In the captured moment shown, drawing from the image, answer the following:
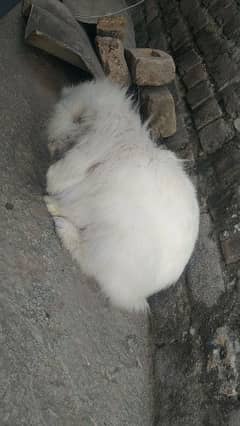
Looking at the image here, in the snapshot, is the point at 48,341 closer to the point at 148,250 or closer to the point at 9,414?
the point at 9,414

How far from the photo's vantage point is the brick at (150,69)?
322 centimetres

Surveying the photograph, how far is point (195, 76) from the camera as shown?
3482mm

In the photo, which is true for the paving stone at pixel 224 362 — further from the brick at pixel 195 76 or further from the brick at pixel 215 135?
the brick at pixel 195 76

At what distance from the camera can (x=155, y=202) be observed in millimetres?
2443

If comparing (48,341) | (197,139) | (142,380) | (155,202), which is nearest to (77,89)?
(197,139)

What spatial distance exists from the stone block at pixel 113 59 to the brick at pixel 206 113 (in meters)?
0.51

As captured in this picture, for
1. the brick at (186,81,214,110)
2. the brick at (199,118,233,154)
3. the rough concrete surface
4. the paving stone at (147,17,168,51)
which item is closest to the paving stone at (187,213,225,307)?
the rough concrete surface

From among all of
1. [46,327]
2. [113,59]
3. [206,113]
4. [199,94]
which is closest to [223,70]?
[199,94]

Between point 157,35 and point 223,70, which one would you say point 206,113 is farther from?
point 157,35

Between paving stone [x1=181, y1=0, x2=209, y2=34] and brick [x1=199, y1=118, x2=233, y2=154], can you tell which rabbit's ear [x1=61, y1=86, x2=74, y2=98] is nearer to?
brick [x1=199, y1=118, x2=233, y2=154]

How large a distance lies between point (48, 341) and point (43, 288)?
10.3 inches

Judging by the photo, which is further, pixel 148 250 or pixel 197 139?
pixel 197 139

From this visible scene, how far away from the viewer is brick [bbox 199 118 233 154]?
301cm

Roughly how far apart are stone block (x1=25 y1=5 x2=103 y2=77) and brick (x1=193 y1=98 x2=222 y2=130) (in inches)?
27.4
